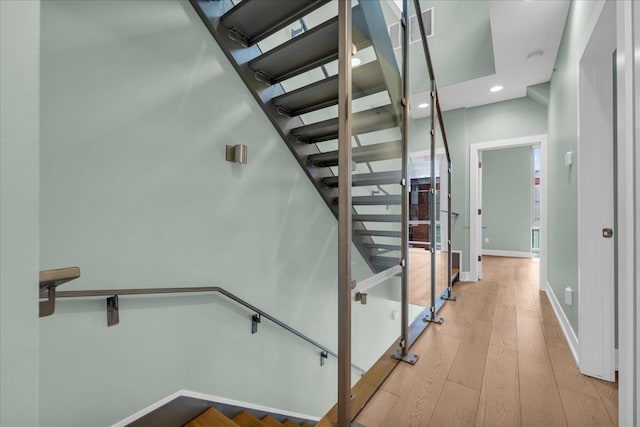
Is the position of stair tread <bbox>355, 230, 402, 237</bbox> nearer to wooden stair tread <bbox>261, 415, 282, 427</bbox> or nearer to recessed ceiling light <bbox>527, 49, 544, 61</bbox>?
wooden stair tread <bbox>261, 415, 282, 427</bbox>

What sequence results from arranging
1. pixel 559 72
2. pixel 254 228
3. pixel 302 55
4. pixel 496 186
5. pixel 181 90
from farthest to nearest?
pixel 496 186 < pixel 559 72 < pixel 254 228 < pixel 302 55 < pixel 181 90

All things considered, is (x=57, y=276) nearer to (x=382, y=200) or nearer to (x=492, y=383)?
(x=382, y=200)

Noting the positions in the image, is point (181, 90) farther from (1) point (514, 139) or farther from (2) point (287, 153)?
(1) point (514, 139)

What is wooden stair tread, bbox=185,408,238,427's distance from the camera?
4.78ft

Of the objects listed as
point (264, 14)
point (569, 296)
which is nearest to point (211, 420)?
point (264, 14)

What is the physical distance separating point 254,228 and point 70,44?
49.1 inches

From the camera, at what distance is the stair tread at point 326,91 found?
137 centimetres

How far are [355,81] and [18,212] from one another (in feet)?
4.14

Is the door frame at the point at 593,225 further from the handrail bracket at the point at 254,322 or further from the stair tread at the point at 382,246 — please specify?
the handrail bracket at the point at 254,322

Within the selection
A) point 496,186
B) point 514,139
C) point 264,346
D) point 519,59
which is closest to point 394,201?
point 264,346

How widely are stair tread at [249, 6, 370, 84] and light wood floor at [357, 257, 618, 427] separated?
5.87 feet

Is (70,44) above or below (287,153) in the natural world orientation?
above

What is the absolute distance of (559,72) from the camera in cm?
254

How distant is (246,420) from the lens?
1698 mm
